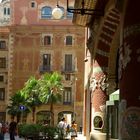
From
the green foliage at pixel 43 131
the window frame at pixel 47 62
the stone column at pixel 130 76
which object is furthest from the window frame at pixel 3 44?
the stone column at pixel 130 76

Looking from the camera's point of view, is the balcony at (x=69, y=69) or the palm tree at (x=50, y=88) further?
the balcony at (x=69, y=69)

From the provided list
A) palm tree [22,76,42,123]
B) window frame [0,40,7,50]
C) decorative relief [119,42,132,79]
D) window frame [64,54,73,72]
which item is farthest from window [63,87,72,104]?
decorative relief [119,42,132,79]

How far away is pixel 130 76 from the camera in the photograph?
11.0 metres

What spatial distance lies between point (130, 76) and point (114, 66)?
900 cm

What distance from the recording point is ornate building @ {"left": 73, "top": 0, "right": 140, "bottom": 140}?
1091 cm

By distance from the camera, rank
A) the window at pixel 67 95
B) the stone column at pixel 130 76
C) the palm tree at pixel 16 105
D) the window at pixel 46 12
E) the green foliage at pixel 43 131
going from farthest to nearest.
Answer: the window at pixel 46 12 < the window at pixel 67 95 < the palm tree at pixel 16 105 < the green foliage at pixel 43 131 < the stone column at pixel 130 76

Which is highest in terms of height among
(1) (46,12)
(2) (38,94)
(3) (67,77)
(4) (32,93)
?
(1) (46,12)

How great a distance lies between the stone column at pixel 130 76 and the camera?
10.8 meters

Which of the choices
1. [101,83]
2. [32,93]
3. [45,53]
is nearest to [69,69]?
[45,53]

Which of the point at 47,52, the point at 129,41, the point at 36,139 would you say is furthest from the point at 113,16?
the point at 47,52

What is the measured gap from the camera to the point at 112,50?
64.4ft

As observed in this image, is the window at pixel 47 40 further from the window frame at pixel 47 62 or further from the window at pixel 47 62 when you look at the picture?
the window at pixel 47 62

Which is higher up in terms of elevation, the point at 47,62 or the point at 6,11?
the point at 6,11

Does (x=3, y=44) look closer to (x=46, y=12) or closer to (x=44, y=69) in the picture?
(x=46, y=12)
